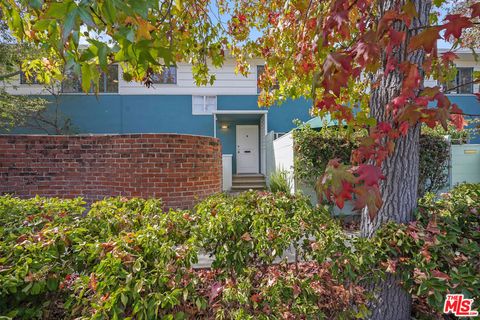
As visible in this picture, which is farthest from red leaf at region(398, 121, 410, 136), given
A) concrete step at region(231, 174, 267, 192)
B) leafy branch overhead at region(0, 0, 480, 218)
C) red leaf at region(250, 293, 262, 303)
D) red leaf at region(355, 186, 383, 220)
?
concrete step at region(231, 174, 267, 192)

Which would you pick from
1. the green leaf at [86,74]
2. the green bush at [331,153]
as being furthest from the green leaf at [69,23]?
the green bush at [331,153]

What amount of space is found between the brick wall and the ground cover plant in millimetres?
2579

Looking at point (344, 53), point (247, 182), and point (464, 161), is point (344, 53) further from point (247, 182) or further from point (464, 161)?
point (247, 182)

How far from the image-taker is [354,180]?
1.30 metres

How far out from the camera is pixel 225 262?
1.84 m

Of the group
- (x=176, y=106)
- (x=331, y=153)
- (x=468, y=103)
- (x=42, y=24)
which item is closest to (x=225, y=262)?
(x=42, y=24)

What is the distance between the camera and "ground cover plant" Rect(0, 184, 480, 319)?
1.55 m

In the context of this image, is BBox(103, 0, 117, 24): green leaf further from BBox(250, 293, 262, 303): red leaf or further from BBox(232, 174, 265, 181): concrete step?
BBox(232, 174, 265, 181): concrete step

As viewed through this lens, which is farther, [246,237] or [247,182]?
[247,182]

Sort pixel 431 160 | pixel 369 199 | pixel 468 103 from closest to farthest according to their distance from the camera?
pixel 369 199, pixel 431 160, pixel 468 103

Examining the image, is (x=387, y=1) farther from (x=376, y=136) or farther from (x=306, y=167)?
(x=306, y=167)

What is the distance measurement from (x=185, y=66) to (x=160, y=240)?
9.90 metres

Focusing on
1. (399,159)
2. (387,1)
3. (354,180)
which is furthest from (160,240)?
(387,1)

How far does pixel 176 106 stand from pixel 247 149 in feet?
11.3
